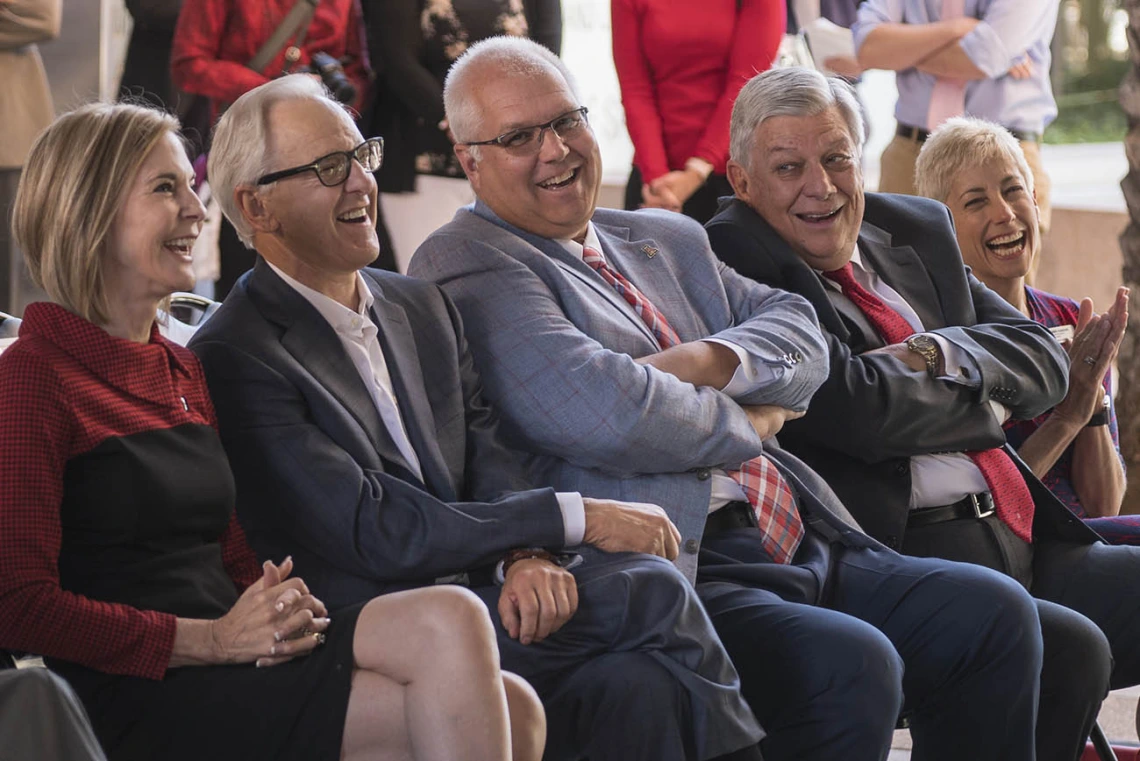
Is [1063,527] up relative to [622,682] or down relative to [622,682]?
down

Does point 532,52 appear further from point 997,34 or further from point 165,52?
point 997,34

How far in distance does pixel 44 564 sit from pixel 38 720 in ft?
0.90

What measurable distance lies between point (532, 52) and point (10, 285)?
7.60 feet

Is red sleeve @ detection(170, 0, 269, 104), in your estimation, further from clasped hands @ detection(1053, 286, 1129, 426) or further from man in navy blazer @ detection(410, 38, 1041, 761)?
clasped hands @ detection(1053, 286, 1129, 426)

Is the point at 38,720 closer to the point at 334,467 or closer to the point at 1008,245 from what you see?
the point at 334,467

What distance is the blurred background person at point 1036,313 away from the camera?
11.6 ft

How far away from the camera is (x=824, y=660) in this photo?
2.59m

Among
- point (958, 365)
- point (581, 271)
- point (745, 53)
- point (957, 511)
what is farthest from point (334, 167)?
point (745, 53)

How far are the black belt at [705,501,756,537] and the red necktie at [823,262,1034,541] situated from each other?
64cm

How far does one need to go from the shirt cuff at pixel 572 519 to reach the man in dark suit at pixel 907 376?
78cm

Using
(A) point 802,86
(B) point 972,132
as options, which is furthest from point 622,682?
(B) point 972,132

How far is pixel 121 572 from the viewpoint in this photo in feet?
7.25

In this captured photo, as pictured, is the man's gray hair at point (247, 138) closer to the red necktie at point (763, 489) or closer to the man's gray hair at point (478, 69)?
the man's gray hair at point (478, 69)

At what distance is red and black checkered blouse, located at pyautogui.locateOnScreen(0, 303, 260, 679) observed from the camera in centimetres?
209
